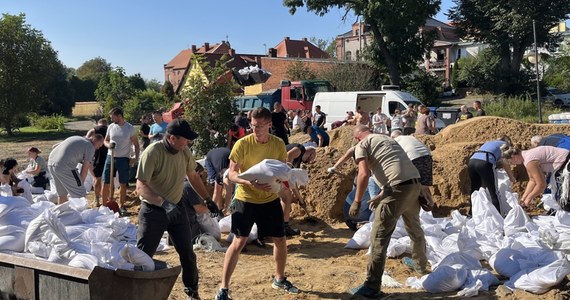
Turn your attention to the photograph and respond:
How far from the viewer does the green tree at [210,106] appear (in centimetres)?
1195

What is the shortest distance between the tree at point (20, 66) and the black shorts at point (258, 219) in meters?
33.7

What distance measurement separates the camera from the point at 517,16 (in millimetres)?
31672

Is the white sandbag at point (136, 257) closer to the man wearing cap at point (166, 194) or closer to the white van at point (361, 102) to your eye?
the man wearing cap at point (166, 194)

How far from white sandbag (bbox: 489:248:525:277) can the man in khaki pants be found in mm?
1053

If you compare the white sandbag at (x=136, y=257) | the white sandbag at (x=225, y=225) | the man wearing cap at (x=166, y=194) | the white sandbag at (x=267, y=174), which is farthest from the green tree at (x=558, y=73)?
the white sandbag at (x=136, y=257)

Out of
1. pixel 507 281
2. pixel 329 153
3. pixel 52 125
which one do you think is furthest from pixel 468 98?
pixel 507 281

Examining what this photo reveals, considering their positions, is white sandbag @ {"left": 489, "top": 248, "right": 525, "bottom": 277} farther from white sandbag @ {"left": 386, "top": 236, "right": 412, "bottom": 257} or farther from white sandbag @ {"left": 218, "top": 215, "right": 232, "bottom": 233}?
white sandbag @ {"left": 218, "top": 215, "right": 232, "bottom": 233}

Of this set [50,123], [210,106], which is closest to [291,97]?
[210,106]

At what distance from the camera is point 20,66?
34.8m

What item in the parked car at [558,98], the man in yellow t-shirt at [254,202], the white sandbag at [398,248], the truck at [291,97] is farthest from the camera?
the parked car at [558,98]

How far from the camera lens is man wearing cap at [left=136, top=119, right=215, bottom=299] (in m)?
4.60

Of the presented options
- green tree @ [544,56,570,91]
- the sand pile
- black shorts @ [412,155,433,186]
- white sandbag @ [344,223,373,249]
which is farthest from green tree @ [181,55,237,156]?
green tree @ [544,56,570,91]

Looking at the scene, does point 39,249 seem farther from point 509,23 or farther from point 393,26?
point 509,23

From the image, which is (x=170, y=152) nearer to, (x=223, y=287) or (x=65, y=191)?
(x=223, y=287)
